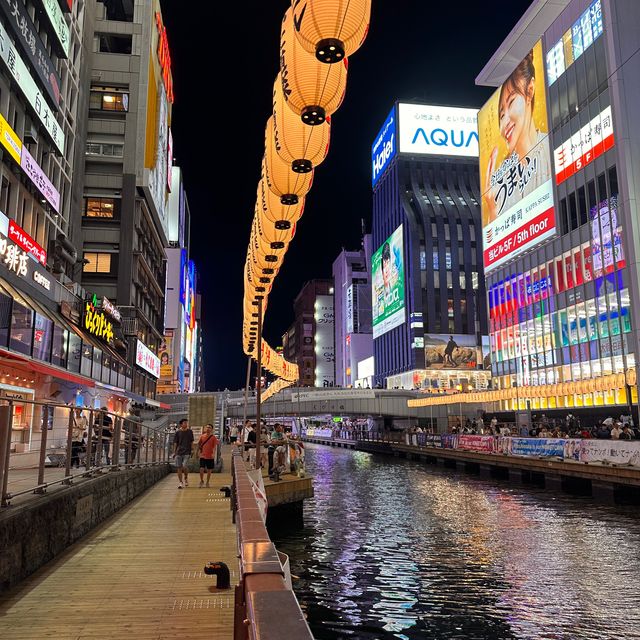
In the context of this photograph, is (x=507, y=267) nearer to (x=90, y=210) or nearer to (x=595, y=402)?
(x=595, y=402)

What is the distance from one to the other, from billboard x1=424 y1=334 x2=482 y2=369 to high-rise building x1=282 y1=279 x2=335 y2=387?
64028 mm

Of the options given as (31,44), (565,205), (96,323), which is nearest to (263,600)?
(31,44)

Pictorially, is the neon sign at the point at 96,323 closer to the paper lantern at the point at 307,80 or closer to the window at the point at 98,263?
the window at the point at 98,263

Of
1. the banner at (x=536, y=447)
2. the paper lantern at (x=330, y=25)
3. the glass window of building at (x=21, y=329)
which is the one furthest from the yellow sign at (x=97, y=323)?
the paper lantern at (x=330, y=25)

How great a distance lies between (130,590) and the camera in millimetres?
6730

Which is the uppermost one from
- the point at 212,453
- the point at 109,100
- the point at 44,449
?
the point at 109,100

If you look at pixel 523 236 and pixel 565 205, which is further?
pixel 523 236

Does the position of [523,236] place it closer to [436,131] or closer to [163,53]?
[163,53]

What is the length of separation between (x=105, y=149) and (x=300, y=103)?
57774 millimetres

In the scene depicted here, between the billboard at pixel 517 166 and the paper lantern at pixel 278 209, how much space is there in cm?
5069

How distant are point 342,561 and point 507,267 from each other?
5922 centimetres

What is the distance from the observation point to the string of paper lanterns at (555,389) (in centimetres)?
4125

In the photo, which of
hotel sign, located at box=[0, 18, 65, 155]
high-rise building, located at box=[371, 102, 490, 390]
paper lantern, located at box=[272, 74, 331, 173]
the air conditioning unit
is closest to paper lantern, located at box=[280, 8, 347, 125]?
paper lantern, located at box=[272, 74, 331, 173]

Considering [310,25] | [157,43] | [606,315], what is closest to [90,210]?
[157,43]
